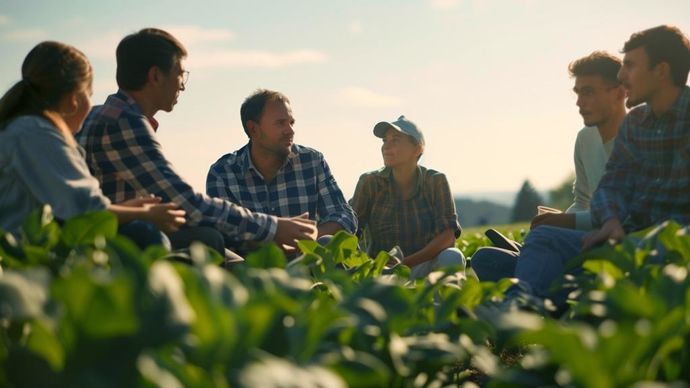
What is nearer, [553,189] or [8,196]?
[8,196]

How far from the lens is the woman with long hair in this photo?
348 cm

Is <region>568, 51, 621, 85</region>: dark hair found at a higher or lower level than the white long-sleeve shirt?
higher

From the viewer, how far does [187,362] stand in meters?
1.98

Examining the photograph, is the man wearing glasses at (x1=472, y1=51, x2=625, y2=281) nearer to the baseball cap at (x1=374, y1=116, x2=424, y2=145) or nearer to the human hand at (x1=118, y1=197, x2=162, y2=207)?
the baseball cap at (x1=374, y1=116, x2=424, y2=145)

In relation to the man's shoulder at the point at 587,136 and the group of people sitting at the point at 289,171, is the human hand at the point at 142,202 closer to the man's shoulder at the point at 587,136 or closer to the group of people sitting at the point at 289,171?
the group of people sitting at the point at 289,171

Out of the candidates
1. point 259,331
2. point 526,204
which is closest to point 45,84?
point 259,331

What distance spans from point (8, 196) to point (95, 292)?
7.25 feet

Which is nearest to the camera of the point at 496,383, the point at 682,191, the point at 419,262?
the point at 496,383

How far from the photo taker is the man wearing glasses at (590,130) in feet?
17.5

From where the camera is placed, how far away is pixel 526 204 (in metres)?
65.2

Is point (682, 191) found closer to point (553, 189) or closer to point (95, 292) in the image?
point (95, 292)

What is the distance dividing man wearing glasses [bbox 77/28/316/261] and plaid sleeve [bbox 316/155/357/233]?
153 centimetres

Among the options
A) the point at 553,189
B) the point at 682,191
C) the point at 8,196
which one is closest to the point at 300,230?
the point at 8,196

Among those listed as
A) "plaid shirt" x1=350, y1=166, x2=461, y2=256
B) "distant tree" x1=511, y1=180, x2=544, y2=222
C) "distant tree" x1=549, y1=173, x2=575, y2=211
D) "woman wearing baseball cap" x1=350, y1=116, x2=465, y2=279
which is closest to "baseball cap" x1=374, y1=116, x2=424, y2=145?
"woman wearing baseball cap" x1=350, y1=116, x2=465, y2=279
